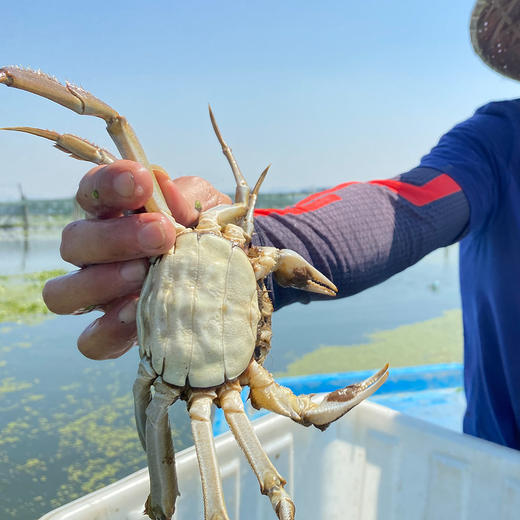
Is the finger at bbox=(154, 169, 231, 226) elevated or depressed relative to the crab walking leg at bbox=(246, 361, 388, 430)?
elevated

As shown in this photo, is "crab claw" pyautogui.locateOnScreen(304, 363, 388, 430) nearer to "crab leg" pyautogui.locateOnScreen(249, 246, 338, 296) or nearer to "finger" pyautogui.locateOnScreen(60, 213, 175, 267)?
"crab leg" pyautogui.locateOnScreen(249, 246, 338, 296)

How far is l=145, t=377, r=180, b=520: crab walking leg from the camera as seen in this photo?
36.9 inches

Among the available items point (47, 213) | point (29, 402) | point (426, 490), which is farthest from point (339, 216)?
point (47, 213)

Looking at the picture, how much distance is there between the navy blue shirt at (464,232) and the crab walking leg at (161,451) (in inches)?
20.6

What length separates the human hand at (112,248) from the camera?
0.89 metres

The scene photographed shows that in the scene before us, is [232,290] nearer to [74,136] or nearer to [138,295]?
[138,295]

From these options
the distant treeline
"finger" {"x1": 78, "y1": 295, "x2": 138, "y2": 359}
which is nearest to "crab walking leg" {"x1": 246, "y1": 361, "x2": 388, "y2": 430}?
"finger" {"x1": 78, "y1": 295, "x2": 138, "y2": 359}

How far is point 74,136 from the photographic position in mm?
962

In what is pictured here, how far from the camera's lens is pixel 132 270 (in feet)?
3.23

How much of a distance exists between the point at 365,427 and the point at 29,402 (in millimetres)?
2661

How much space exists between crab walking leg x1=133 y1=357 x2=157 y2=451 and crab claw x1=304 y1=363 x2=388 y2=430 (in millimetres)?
332

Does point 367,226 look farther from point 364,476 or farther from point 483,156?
point 364,476

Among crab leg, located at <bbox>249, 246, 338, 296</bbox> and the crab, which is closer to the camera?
the crab

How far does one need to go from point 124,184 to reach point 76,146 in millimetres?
179
